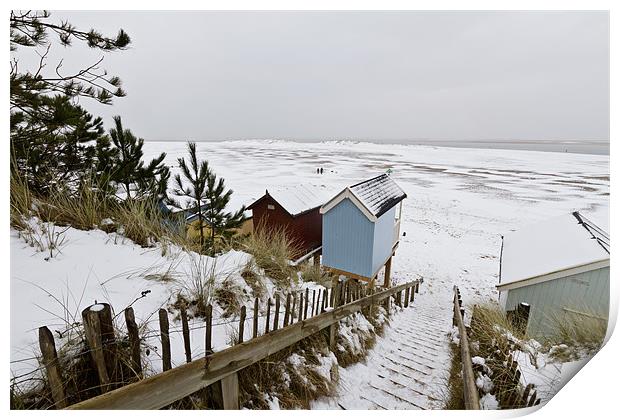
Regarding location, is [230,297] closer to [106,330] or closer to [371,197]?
[106,330]

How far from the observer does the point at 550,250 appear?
4828mm

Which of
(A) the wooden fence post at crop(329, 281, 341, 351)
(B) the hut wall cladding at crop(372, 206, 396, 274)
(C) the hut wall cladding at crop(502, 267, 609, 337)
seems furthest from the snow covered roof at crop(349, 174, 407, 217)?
(A) the wooden fence post at crop(329, 281, 341, 351)

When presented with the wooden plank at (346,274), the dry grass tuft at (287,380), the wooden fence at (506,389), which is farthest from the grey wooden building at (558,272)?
the wooden plank at (346,274)

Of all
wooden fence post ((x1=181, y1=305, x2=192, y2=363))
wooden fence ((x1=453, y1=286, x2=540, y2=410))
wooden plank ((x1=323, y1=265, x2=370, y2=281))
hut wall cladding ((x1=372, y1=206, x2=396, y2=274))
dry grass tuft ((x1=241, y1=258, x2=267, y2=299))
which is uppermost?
wooden fence post ((x1=181, y1=305, x2=192, y2=363))

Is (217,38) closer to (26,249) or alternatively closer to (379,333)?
(26,249)

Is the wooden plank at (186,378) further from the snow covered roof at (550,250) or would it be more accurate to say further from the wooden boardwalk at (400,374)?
the snow covered roof at (550,250)

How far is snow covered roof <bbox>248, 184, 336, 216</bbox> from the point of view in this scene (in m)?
7.57

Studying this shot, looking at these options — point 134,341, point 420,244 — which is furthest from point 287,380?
point 420,244

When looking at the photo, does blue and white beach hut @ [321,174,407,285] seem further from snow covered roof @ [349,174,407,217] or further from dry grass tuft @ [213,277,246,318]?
dry grass tuft @ [213,277,246,318]

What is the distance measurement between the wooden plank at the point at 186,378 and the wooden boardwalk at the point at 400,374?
2.34 ft

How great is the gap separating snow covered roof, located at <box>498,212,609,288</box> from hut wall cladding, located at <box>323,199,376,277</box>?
100 inches

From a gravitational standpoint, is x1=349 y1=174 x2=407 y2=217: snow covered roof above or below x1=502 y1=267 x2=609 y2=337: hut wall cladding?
above

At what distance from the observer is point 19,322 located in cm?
136
